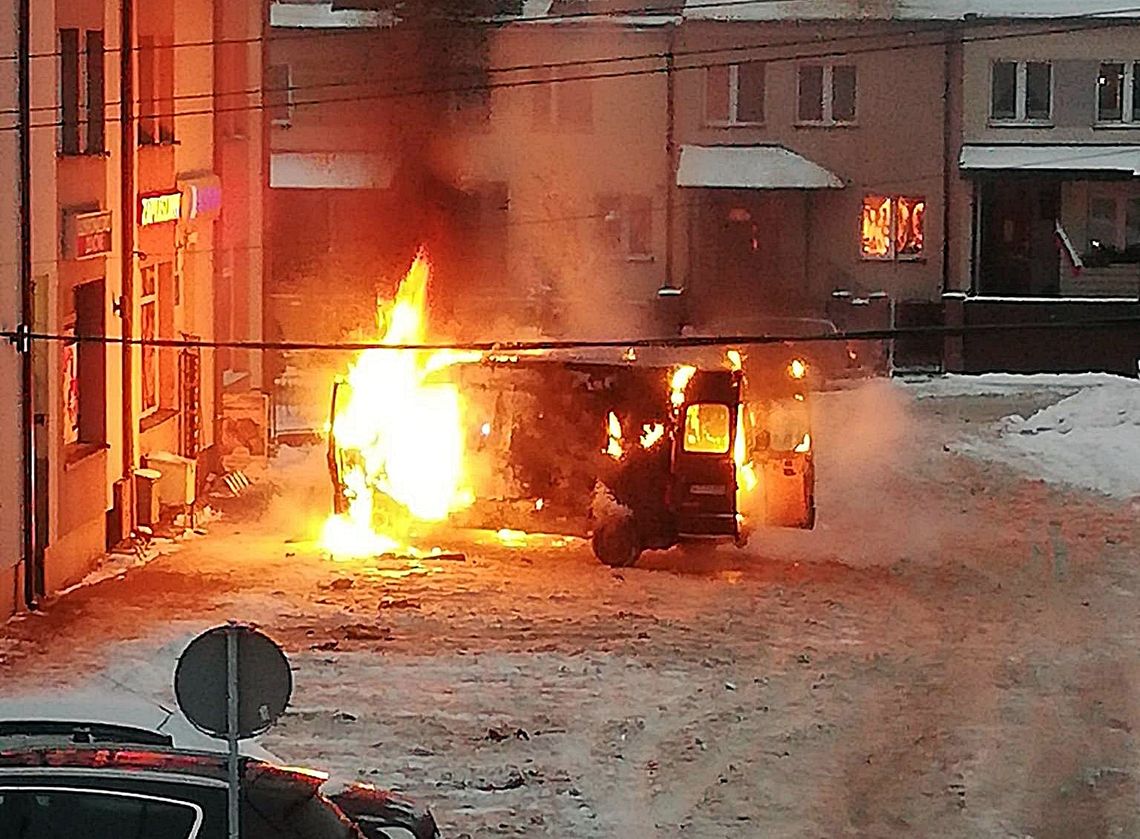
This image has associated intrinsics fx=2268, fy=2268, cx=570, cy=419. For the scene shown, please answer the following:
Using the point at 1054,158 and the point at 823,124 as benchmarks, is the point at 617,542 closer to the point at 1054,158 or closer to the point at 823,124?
the point at 823,124

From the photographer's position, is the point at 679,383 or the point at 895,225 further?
the point at 895,225

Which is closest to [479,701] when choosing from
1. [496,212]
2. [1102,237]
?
[496,212]

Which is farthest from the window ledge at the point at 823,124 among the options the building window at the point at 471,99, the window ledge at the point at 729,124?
the building window at the point at 471,99

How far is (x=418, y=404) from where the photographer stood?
22.3 metres

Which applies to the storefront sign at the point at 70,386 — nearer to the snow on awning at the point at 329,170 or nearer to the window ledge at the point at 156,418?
the window ledge at the point at 156,418

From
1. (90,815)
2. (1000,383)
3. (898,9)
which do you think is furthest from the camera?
(898,9)

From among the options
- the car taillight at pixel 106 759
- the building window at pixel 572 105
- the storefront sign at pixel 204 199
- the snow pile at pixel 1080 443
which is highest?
the building window at pixel 572 105

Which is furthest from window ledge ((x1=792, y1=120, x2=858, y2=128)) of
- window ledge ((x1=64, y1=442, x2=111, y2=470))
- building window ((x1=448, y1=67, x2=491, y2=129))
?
window ledge ((x1=64, y1=442, x2=111, y2=470))

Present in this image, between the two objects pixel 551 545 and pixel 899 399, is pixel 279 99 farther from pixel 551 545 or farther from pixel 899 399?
pixel 551 545

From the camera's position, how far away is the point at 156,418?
24.2 meters

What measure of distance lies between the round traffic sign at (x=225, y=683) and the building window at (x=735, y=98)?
39304mm

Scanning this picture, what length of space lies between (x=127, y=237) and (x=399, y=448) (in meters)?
3.39

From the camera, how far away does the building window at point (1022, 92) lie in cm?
4566

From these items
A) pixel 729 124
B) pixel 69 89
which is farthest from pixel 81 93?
pixel 729 124
